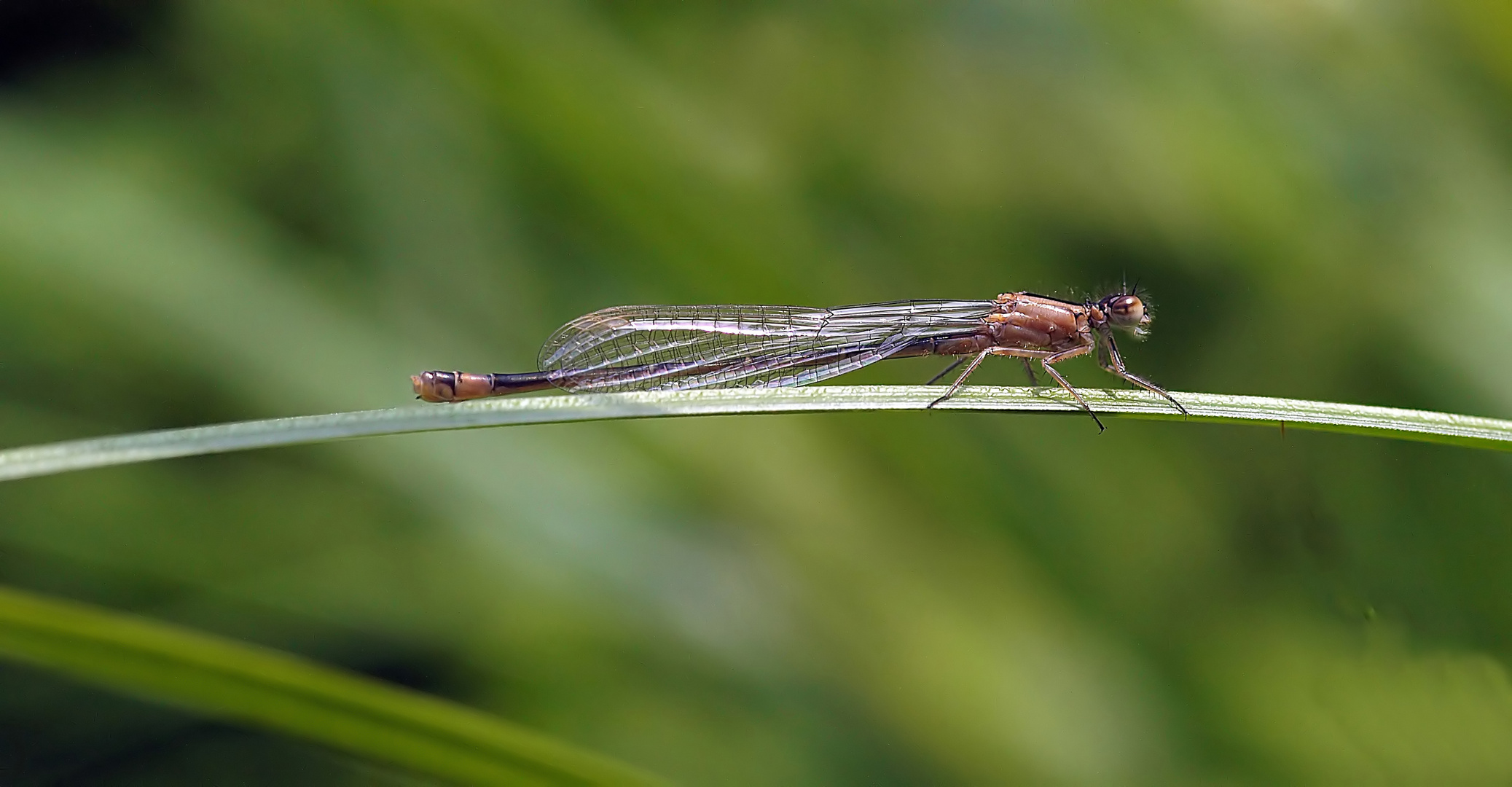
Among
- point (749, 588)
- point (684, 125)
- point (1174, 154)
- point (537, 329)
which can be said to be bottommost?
point (749, 588)

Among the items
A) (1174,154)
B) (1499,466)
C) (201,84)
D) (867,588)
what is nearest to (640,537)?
(867,588)

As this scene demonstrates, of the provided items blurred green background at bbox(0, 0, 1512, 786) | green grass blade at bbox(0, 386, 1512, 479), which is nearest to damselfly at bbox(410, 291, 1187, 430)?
blurred green background at bbox(0, 0, 1512, 786)

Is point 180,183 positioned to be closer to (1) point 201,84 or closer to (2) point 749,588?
(1) point 201,84

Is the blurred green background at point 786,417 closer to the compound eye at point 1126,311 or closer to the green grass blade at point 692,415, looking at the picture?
the compound eye at point 1126,311

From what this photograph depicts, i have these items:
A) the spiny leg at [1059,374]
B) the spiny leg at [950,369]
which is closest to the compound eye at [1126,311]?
the spiny leg at [1059,374]

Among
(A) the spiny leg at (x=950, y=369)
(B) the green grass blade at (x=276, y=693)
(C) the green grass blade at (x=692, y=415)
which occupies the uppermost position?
(A) the spiny leg at (x=950, y=369)

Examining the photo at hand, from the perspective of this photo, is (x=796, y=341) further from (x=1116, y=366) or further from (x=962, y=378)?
(x=1116, y=366)
